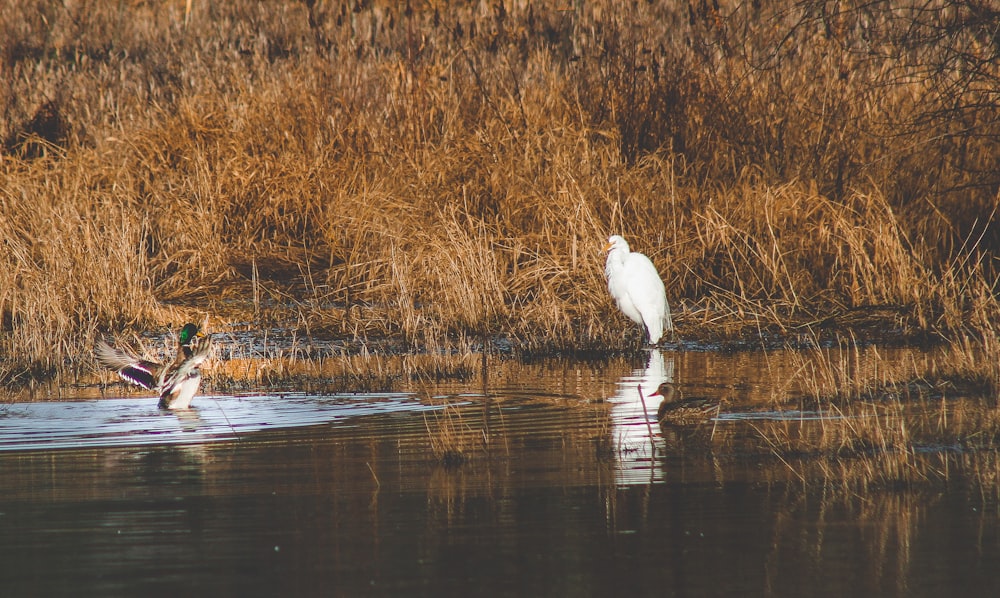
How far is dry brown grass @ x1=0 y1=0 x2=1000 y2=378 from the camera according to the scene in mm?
11156

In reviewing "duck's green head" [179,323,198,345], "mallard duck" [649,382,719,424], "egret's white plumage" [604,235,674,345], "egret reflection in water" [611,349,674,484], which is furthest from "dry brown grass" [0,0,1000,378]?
"mallard duck" [649,382,719,424]

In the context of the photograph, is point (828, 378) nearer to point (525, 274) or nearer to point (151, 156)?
point (525, 274)

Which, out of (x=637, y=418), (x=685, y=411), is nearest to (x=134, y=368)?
(x=637, y=418)

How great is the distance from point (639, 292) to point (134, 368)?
12.2ft

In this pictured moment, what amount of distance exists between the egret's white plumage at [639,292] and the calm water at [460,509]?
3.06 m

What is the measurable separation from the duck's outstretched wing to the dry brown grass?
3.90ft

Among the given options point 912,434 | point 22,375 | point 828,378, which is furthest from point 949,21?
point 22,375

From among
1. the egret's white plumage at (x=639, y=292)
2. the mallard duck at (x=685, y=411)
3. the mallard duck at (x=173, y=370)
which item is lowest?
the mallard duck at (x=685, y=411)

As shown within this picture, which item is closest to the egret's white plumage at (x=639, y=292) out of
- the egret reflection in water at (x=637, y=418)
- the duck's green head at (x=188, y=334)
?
→ the egret reflection in water at (x=637, y=418)

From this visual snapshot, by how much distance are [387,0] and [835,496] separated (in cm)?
1833

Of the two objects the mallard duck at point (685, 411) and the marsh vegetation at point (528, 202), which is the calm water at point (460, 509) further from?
the marsh vegetation at point (528, 202)

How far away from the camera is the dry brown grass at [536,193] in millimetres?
11156

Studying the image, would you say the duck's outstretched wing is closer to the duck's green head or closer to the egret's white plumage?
the duck's green head

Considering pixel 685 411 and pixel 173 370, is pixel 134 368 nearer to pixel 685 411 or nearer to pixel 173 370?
pixel 173 370
